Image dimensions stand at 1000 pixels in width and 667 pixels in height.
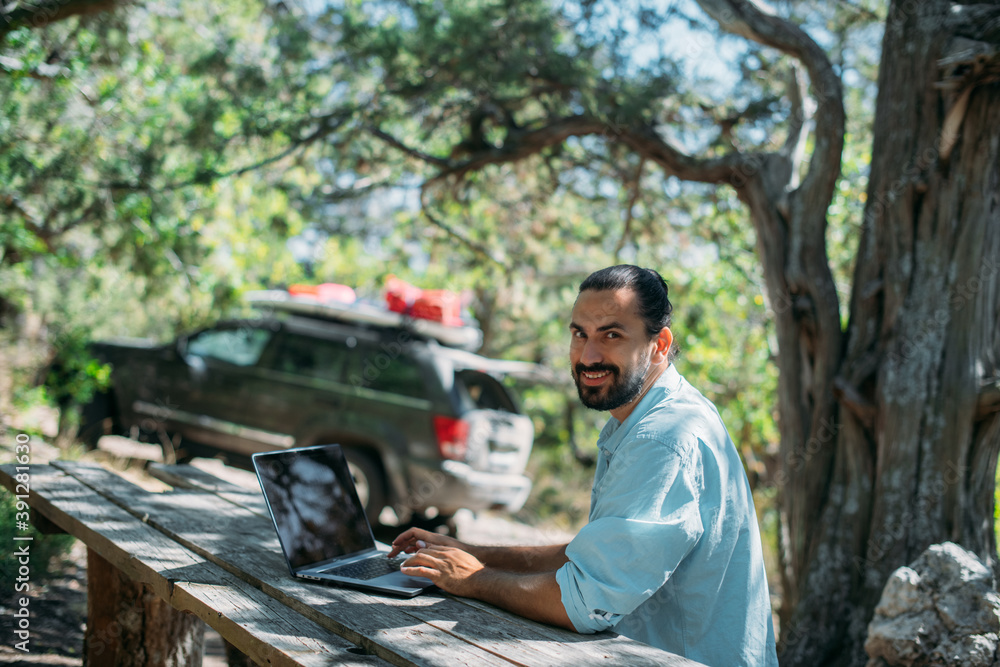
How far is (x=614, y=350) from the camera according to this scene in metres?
2.16

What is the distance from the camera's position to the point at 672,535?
178 centimetres

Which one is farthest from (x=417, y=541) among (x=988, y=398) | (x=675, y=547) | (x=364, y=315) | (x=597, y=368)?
(x=364, y=315)

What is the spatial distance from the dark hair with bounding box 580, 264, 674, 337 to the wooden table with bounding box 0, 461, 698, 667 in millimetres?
873

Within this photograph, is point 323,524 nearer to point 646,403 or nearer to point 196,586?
point 196,586

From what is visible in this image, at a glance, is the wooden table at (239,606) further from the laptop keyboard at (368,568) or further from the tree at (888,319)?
the tree at (888,319)

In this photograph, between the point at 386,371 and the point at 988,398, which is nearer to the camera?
the point at 988,398

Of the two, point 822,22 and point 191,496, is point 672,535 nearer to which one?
point 191,496

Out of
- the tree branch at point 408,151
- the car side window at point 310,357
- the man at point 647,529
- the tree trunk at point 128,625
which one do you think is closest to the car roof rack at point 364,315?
the car side window at point 310,357

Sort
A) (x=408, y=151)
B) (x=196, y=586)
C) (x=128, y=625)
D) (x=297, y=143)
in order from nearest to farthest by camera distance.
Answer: (x=196, y=586) < (x=128, y=625) < (x=408, y=151) < (x=297, y=143)

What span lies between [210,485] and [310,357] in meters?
4.33

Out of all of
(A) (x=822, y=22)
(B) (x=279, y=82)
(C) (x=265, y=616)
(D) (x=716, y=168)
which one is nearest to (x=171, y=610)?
(C) (x=265, y=616)

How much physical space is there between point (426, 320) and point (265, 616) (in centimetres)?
591

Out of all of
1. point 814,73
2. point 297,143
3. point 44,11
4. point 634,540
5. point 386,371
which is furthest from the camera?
point 386,371

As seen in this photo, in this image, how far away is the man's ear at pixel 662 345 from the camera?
86.6 inches
